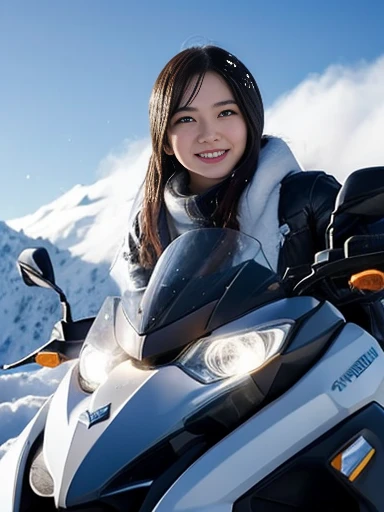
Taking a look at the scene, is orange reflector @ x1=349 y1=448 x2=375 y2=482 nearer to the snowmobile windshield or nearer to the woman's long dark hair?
the snowmobile windshield

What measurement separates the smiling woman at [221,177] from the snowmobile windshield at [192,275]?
60cm

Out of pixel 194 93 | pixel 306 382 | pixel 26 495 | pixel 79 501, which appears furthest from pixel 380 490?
pixel 194 93

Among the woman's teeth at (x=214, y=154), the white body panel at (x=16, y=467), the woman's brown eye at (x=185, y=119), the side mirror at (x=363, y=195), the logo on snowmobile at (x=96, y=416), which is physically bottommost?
the white body panel at (x=16, y=467)

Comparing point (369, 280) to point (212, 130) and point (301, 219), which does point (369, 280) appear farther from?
point (212, 130)

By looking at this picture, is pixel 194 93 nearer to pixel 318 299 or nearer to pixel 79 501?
pixel 318 299

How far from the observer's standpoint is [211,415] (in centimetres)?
144

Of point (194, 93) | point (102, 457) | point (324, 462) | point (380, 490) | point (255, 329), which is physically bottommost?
point (380, 490)

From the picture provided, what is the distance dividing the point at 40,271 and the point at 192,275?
32.7 inches

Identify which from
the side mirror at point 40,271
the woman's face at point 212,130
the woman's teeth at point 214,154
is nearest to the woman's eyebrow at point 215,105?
the woman's face at point 212,130

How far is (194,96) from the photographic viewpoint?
8.88 feet

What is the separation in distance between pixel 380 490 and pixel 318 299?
52 centimetres

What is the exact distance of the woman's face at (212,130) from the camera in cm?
268

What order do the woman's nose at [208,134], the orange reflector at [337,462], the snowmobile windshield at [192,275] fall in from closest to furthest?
the orange reflector at [337,462], the snowmobile windshield at [192,275], the woman's nose at [208,134]

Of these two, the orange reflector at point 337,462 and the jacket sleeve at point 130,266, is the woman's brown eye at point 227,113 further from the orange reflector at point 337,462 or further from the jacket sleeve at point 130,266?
the orange reflector at point 337,462
